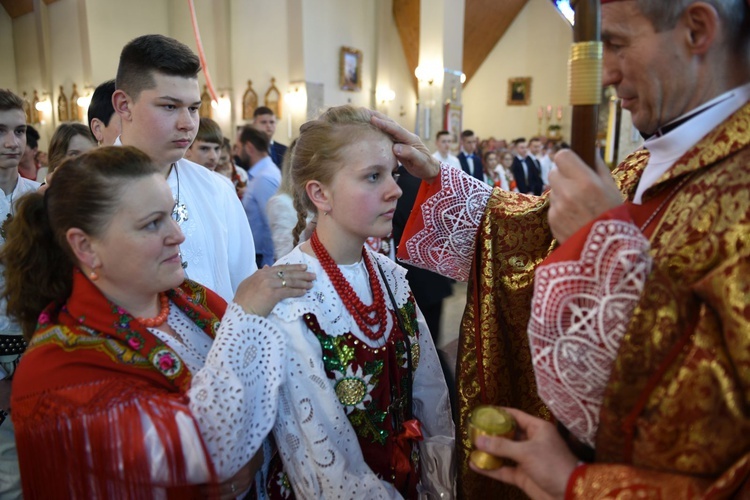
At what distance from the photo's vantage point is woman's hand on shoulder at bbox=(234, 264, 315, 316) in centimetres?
141

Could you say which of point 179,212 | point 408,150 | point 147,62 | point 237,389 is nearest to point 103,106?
point 147,62

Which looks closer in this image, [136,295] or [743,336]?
[743,336]

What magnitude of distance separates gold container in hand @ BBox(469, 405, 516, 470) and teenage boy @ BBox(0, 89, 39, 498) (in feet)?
3.98

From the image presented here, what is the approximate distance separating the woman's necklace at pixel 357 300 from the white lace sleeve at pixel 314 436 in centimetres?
16

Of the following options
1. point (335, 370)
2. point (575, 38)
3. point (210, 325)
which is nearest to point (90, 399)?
point (210, 325)

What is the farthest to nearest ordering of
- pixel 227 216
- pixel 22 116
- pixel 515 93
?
pixel 515 93, pixel 22 116, pixel 227 216

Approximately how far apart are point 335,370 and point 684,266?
886 mm

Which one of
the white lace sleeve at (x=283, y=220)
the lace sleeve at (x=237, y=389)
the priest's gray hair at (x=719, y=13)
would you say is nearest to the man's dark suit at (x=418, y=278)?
the white lace sleeve at (x=283, y=220)

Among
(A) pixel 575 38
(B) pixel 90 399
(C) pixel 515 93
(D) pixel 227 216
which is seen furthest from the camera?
(C) pixel 515 93

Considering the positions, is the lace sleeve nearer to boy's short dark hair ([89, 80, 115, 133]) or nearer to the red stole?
the red stole

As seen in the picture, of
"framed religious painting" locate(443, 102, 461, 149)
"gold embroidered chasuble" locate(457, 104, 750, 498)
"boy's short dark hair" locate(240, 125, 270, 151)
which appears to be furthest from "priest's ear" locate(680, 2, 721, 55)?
"framed religious painting" locate(443, 102, 461, 149)

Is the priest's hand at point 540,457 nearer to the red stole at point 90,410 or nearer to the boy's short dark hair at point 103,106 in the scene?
the red stole at point 90,410

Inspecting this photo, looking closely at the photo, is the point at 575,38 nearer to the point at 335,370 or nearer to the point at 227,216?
the point at 335,370

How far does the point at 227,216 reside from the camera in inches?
93.2
